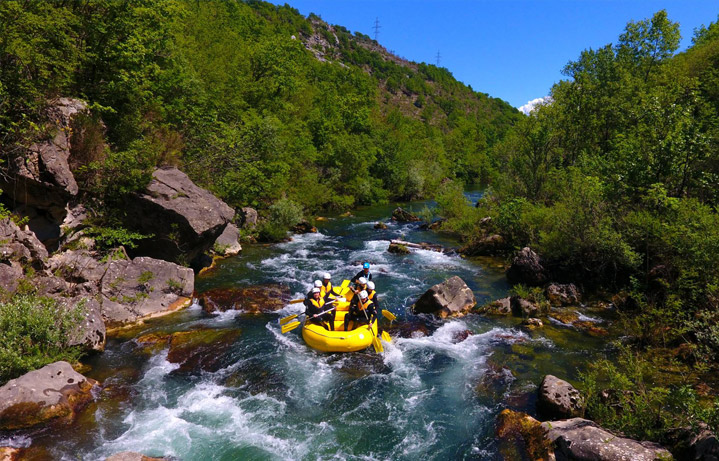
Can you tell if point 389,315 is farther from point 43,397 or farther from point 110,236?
point 110,236

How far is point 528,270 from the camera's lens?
13.8 metres

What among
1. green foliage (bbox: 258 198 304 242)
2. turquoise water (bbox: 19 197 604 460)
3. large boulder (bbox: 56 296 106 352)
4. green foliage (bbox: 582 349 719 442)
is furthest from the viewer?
green foliage (bbox: 258 198 304 242)

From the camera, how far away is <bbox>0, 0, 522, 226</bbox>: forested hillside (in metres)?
10.6

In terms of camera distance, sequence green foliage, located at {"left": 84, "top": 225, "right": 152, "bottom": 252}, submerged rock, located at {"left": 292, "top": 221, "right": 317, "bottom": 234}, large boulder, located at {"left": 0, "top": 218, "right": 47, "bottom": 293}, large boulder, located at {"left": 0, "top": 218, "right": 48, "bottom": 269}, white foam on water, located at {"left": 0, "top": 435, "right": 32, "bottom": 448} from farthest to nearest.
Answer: submerged rock, located at {"left": 292, "top": 221, "right": 317, "bottom": 234}
green foliage, located at {"left": 84, "top": 225, "right": 152, "bottom": 252}
large boulder, located at {"left": 0, "top": 218, "right": 48, "bottom": 269}
large boulder, located at {"left": 0, "top": 218, "right": 47, "bottom": 293}
white foam on water, located at {"left": 0, "top": 435, "right": 32, "bottom": 448}

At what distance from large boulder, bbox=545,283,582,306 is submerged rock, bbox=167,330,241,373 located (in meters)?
9.87

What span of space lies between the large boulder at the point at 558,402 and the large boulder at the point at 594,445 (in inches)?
23.6

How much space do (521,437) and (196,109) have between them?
18.7m

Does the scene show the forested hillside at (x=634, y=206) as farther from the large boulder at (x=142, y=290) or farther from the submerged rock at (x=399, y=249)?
the large boulder at (x=142, y=290)

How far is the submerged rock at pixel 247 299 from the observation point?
38.2 ft

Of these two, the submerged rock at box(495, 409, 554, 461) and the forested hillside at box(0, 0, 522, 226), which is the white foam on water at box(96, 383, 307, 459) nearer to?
the submerged rock at box(495, 409, 554, 461)

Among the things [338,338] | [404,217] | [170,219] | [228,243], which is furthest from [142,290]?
[404,217]

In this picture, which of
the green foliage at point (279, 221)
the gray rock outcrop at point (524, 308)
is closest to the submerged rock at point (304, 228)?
the green foliage at point (279, 221)

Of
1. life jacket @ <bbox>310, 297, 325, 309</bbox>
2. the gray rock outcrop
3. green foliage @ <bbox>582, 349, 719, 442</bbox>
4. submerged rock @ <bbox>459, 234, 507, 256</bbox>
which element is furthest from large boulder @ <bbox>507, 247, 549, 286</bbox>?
life jacket @ <bbox>310, 297, 325, 309</bbox>

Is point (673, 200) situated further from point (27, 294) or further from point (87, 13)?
point (87, 13)
